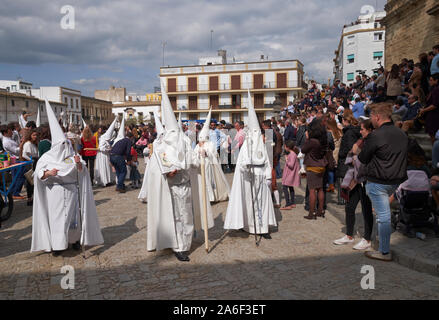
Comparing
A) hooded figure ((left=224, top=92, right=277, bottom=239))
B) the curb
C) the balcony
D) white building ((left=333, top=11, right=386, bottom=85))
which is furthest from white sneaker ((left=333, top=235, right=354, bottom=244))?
the balcony

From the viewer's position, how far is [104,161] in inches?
454

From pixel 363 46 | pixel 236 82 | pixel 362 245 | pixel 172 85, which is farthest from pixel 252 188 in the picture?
pixel 172 85

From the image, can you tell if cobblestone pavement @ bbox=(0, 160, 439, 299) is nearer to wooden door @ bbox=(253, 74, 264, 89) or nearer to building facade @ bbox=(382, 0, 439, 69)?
building facade @ bbox=(382, 0, 439, 69)

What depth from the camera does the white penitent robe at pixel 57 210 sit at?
4938 mm

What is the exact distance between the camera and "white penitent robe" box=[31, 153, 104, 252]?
16.2 ft

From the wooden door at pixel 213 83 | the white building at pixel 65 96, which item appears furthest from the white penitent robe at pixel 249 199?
the white building at pixel 65 96

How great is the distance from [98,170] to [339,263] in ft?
29.4

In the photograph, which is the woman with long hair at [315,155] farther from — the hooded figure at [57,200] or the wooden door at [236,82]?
the wooden door at [236,82]

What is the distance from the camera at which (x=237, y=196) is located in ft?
19.6

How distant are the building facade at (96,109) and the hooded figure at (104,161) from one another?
5551cm

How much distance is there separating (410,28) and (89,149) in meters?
14.5

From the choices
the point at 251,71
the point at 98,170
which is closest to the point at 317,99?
the point at 98,170

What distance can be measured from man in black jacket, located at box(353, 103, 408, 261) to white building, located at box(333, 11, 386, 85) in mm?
39377
